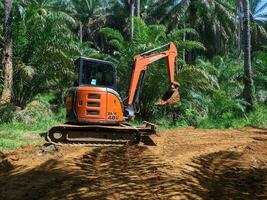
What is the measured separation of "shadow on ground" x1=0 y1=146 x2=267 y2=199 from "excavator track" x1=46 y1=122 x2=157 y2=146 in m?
1.74

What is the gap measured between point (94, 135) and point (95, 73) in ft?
4.92

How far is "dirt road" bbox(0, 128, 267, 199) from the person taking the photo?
23.0ft

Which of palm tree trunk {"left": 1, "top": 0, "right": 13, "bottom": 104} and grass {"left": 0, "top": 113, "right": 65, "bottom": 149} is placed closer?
grass {"left": 0, "top": 113, "right": 65, "bottom": 149}

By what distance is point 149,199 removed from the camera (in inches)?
257

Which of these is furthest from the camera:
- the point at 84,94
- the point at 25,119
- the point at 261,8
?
the point at 261,8

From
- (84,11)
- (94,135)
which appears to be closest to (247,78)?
(94,135)

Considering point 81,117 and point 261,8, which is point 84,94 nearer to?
point 81,117

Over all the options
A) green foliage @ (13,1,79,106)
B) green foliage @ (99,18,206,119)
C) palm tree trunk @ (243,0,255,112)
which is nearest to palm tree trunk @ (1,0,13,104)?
Answer: green foliage @ (13,1,79,106)

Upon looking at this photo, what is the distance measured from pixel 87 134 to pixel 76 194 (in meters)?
4.98

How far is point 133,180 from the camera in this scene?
25.0ft

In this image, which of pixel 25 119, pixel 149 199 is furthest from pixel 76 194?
pixel 25 119

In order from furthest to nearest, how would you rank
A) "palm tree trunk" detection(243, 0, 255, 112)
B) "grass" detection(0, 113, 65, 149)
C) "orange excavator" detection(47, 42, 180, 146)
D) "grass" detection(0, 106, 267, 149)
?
"palm tree trunk" detection(243, 0, 255, 112) < "grass" detection(0, 106, 267, 149) < "grass" detection(0, 113, 65, 149) < "orange excavator" detection(47, 42, 180, 146)

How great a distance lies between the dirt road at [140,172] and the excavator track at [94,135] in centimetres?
42

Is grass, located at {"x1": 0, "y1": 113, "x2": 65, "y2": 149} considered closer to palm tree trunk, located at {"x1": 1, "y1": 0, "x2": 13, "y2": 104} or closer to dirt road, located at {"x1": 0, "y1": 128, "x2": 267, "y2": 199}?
dirt road, located at {"x1": 0, "y1": 128, "x2": 267, "y2": 199}
